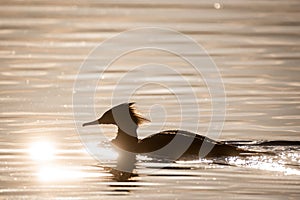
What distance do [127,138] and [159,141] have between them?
75 cm

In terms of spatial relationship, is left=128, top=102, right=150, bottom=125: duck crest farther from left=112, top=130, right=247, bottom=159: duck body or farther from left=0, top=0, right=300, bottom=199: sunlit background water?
left=112, top=130, right=247, bottom=159: duck body

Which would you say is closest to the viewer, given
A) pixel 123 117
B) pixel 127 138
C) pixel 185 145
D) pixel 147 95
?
pixel 185 145

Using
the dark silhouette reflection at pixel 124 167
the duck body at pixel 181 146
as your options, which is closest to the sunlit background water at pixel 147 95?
the dark silhouette reflection at pixel 124 167

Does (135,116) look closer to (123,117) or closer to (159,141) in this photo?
(123,117)

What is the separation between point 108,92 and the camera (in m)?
16.1

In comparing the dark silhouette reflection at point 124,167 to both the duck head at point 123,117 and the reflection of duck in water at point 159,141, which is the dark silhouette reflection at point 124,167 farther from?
the duck head at point 123,117

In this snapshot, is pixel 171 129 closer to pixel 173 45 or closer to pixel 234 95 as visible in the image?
pixel 234 95

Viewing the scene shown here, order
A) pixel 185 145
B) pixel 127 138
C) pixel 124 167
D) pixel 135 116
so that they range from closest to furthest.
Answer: pixel 124 167 → pixel 185 145 → pixel 127 138 → pixel 135 116

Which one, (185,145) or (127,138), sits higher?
(127,138)

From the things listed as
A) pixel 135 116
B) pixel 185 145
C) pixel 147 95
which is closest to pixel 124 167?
pixel 185 145

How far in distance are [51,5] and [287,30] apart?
4.61 m

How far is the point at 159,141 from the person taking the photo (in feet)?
45.5

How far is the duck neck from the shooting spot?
14.4 metres

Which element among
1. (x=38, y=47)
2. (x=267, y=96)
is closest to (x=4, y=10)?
(x=38, y=47)
